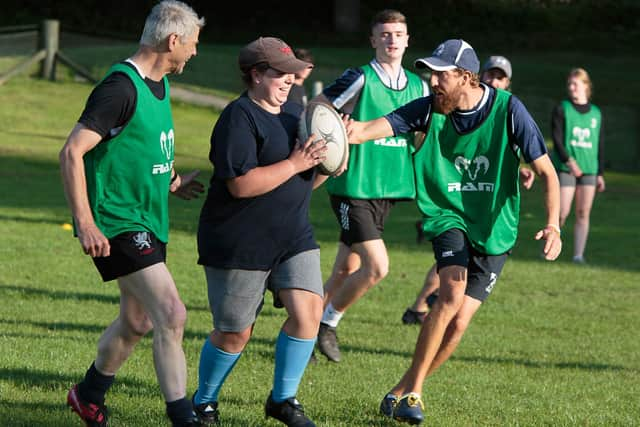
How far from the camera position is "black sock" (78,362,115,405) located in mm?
6020

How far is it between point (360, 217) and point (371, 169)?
0.36 m

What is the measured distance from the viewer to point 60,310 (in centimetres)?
974

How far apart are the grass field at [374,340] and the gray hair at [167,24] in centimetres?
200

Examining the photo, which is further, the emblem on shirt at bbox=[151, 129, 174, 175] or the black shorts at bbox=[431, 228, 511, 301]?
the black shorts at bbox=[431, 228, 511, 301]

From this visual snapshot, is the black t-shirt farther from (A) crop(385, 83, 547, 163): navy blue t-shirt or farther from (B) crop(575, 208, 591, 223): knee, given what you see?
(B) crop(575, 208, 591, 223): knee

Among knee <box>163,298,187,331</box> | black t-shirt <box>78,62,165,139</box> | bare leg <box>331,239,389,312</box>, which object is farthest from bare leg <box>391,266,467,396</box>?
black t-shirt <box>78,62,165,139</box>

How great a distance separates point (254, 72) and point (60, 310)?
14.5ft

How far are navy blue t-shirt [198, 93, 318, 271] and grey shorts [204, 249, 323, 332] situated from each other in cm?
5

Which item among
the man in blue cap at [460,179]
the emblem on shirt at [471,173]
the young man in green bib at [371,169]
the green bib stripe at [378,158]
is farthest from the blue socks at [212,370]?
the green bib stripe at [378,158]

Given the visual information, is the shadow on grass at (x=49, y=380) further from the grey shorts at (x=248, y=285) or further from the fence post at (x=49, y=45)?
the fence post at (x=49, y=45)

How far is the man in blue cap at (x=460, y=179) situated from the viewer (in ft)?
21.6

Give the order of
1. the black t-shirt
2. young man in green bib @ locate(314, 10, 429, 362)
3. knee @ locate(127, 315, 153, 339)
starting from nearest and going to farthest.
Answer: the black t-shirt < knee @ locate(127, 315, 153, 339) < young man in green bib @ locate(314, 10, 429, 362)

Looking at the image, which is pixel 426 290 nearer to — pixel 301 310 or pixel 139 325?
pixel 301 310

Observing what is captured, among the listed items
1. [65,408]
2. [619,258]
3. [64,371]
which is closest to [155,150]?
[65,408]
